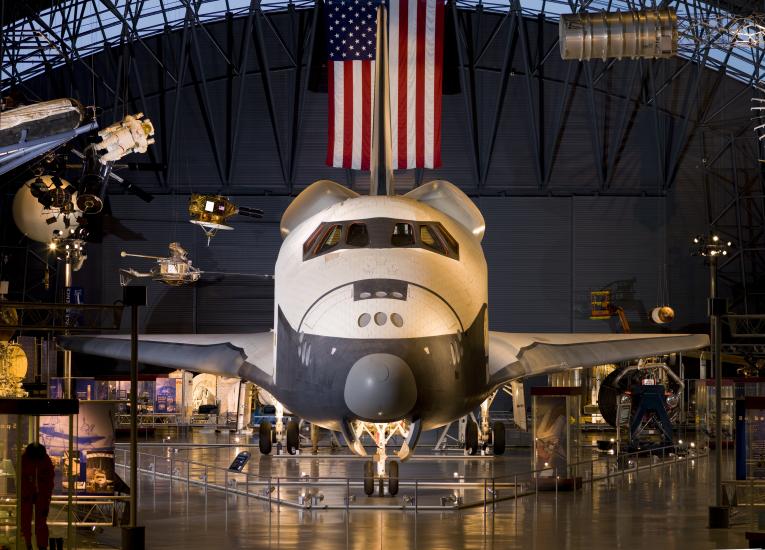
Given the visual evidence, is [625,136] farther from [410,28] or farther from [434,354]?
[434,354]

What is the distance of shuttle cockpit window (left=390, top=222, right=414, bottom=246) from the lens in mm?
9750

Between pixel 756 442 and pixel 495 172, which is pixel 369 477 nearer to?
pixel 756 442

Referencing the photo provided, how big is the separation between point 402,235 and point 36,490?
3923 millimetres


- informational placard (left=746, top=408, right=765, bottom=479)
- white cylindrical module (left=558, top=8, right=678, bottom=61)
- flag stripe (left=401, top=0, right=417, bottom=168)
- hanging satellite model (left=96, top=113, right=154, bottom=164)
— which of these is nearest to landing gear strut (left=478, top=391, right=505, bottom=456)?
informational placard (left=746, top=408, right=765, bottom=479)

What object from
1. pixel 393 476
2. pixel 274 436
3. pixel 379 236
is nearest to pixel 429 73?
pixel 274 436

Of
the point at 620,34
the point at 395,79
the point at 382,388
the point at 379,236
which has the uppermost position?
the point at 395,79

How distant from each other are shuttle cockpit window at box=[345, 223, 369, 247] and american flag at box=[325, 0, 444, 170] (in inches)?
427

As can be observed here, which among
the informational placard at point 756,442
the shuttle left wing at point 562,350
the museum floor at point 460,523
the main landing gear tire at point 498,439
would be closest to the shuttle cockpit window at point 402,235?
the shuttle left wing at point 562,350

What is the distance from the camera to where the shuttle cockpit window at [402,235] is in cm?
975

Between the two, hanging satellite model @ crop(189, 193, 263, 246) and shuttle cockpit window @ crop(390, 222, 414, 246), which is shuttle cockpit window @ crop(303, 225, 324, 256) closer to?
shuttle cockpit window @ crop(390, 222, 414, 246)

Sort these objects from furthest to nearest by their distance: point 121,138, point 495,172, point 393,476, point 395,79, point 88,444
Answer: point 495,172, point 121,138, point 395,79, point 393,476, point 88,444

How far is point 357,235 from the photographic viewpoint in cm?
984

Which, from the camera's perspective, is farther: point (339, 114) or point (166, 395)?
point (166, 395)

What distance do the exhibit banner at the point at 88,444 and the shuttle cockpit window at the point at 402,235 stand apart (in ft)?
12.4
